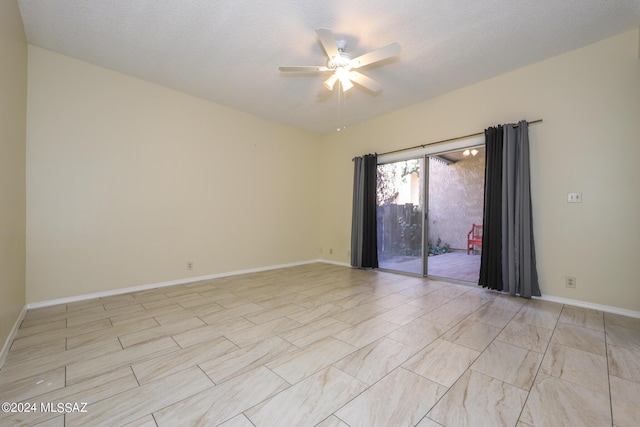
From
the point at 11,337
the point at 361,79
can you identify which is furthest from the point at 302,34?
the point at 11,337

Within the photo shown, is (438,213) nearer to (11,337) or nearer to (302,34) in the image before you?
(302,34)

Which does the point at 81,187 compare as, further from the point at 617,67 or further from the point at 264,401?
the point at 617,67

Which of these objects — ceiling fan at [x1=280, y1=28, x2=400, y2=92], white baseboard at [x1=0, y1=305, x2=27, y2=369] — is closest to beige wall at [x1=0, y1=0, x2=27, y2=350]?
white baseboard at [x1=0, y1=305, x2=27, y2=369]

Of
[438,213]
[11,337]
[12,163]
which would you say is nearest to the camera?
[11,337]

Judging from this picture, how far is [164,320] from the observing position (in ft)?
7.97

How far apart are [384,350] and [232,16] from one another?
124 inches

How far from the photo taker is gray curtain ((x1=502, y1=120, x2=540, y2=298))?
121 inches

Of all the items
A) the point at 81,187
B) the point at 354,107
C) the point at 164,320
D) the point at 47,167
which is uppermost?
the point at 354,107

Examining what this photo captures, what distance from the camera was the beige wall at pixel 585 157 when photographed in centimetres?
262

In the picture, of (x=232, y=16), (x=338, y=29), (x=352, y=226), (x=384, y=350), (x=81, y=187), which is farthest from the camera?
(x=352, y=226)

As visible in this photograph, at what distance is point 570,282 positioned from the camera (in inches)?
115

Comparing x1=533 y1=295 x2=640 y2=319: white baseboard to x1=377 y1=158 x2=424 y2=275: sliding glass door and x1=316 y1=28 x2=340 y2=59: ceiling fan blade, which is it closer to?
x1=377 y1=158 x2=424 y2=275: sliding glass door

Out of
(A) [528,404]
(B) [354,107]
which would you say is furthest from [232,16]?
(A) [528,404]

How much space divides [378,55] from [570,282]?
128 inches
